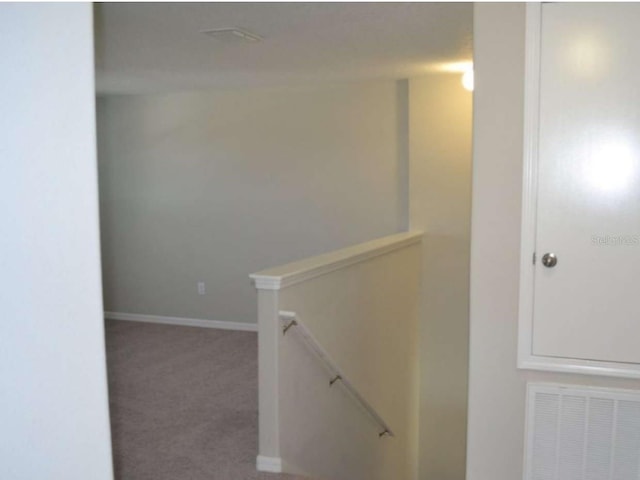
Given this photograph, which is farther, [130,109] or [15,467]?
[130,109]

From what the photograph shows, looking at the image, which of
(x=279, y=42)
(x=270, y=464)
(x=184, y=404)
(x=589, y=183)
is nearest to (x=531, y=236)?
(x=589, y=183)

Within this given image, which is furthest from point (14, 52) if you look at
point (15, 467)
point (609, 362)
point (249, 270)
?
point (249, 270)

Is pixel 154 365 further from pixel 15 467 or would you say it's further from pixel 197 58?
pixel 15 467

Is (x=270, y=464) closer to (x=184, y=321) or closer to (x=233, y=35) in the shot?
(x=233, y=35)

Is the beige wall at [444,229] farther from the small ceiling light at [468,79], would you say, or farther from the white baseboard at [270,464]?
the white baseboard at [270,464]

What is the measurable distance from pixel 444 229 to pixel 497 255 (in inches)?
115

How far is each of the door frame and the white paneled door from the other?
20 mm

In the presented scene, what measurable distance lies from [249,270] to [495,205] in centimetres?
389

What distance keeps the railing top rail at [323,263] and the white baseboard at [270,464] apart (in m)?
0.91

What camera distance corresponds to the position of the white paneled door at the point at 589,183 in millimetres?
2447

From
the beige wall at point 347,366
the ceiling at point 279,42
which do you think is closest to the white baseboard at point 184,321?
the beige wall at point 347,366

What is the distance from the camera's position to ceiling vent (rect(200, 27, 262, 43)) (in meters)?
3.47

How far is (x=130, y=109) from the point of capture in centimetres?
657

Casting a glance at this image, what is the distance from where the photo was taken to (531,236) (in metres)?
2.60
